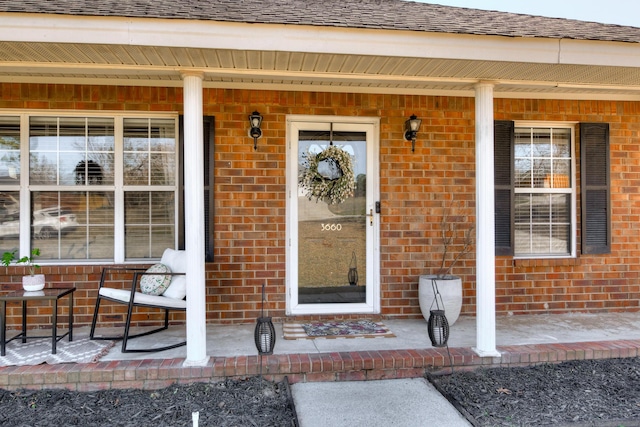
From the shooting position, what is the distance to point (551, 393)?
9.96 feet

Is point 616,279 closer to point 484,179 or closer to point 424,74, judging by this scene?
point 484,179

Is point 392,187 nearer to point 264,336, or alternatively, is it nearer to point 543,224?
point 543,224

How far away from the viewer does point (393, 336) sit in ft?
12.9

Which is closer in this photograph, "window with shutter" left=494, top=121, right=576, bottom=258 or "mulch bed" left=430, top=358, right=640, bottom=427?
"mulch bed" left=430, top=358, right=640, bottom=427

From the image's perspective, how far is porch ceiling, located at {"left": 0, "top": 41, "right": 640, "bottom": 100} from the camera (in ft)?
9.80

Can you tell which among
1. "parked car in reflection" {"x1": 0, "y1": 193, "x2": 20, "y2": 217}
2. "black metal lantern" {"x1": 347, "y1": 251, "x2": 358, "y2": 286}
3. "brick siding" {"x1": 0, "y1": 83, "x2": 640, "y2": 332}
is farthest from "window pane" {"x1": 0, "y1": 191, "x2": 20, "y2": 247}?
"black metal lantern" {"x1": 347, "y1": 251, "x2": 358, "y2": 286}

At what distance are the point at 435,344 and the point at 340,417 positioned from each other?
102cm

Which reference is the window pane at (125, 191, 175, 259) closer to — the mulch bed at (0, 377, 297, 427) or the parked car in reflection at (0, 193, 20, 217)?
the parked car in reflection at (0, 193, 20, 217)

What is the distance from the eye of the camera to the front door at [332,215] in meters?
4.49

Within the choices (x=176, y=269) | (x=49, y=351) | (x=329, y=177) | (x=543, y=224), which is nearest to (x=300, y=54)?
(x=329, y=177)

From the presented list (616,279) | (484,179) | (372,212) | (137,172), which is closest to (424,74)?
(484,179)

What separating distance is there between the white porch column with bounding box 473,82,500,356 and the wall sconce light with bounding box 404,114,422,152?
3.04ft

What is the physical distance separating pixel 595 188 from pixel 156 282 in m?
4.63

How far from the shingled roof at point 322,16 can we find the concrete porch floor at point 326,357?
7.83 ft
